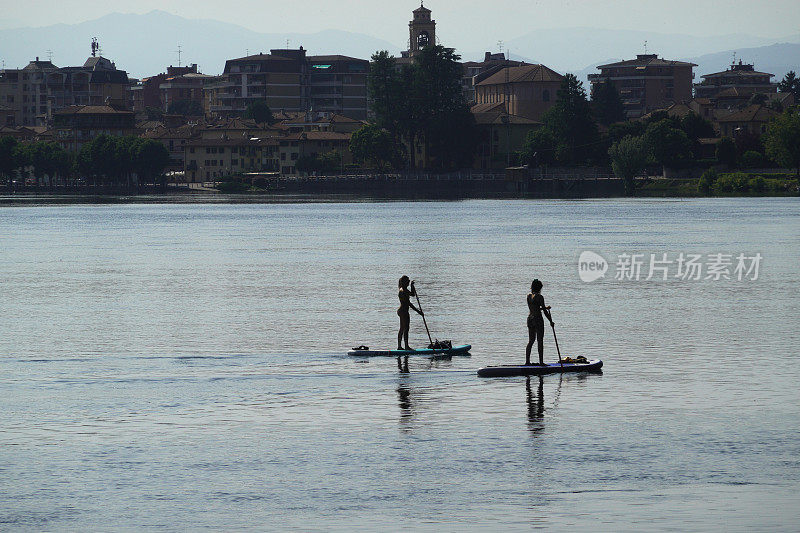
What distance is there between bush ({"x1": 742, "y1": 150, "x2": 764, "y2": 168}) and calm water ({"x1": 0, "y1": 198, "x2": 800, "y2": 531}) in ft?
439

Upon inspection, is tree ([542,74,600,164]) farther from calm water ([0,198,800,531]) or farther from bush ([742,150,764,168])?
calm water ([0,198,800,531])

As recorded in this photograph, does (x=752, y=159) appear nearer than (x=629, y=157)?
No

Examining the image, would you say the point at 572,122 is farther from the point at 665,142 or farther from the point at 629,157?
the point at 665,142

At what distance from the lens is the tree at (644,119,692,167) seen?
7274 inches

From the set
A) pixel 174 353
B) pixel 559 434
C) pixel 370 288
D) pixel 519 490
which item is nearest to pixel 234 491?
pixel 519 490

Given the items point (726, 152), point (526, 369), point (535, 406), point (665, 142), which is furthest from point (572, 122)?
point (535, 406)

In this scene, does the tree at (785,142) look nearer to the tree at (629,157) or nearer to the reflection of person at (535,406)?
the tree at (629,157)

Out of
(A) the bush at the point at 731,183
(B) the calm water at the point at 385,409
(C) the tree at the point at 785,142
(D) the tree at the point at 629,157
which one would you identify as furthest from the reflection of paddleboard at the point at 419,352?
(A) the bush at the point at 731,183

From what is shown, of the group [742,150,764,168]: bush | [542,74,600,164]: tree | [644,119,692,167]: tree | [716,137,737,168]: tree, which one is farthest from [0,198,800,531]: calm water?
[542,74,600,164]: tree

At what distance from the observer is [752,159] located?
19088cm

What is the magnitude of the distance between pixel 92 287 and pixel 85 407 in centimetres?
3424

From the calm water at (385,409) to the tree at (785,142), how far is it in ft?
382

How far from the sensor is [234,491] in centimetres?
2014

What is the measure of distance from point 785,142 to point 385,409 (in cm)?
15730
